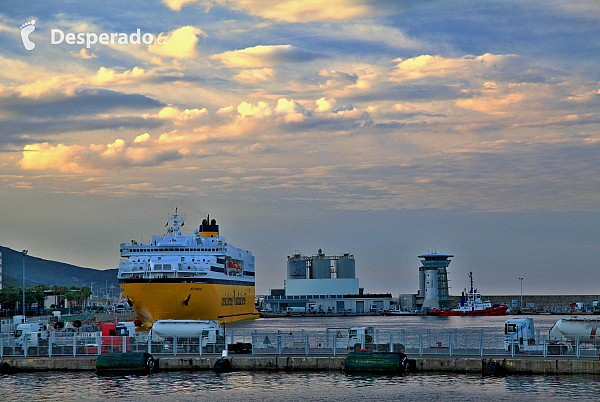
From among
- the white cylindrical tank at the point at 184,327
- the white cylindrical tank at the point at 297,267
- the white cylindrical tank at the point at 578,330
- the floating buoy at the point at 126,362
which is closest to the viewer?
the floating buoy at the point at 126,362

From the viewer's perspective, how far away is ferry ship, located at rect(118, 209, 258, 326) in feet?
293

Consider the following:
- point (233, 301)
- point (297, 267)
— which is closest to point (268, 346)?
point (233, 301)

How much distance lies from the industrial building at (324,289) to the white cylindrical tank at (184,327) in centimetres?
12940

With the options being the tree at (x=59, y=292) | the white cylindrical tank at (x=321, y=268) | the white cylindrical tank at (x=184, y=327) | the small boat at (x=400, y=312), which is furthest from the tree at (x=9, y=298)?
the white cylindrical tank at (x=184, y=327)

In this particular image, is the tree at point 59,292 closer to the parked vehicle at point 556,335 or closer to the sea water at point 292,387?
the sea water at point 292,387

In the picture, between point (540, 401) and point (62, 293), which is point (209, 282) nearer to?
point (540, 401)

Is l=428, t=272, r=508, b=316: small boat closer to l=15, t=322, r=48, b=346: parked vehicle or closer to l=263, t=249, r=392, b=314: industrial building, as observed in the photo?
l=263, t=249, r=392, b=314: industrial building

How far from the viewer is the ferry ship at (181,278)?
293ft

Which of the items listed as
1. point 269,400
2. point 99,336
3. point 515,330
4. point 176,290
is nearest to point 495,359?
point 515,330

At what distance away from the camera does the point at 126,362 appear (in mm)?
42406

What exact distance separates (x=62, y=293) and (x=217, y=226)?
6997 centimetres

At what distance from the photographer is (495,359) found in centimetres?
3978

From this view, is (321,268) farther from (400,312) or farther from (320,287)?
(400,312)

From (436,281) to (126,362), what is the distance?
132 m
